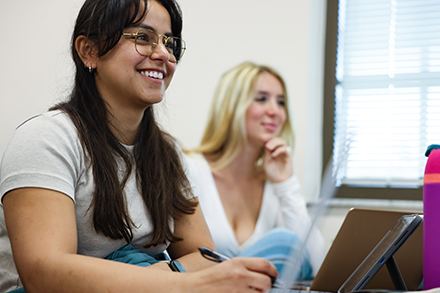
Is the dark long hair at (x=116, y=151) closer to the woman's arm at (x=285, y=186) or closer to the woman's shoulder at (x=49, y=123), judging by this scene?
the woman's shoulder at (x=49, y=123)

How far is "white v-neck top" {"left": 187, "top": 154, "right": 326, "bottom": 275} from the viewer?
6.31ft

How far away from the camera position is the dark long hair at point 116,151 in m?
0.91

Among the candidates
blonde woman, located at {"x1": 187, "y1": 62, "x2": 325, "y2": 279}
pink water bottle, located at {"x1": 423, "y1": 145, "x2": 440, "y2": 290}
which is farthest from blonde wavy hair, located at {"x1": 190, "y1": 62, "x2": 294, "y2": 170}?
pink water bottle, located at {"x1": 423, "y1": 145, "x2": 440, "y2": 290}

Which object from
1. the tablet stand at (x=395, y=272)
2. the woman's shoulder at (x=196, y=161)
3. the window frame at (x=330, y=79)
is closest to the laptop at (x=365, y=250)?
the tablet stand at (x=395, y=272)

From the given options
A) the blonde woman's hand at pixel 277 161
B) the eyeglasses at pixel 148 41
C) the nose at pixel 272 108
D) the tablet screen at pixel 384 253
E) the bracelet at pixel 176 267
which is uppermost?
the eyeglasses at pixel 148 41

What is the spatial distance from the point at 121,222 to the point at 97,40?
1.40 feet

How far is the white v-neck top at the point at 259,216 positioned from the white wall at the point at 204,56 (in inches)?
16.8

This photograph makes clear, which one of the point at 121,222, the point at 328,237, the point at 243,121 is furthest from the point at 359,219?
the point at 328,237

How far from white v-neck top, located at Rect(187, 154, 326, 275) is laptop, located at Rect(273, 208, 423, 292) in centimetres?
96

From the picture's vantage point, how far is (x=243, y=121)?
2299 millimetres

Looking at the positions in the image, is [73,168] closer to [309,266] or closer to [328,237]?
[309,266]

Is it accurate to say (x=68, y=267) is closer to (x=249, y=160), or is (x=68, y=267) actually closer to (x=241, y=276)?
(x=241, y=276)

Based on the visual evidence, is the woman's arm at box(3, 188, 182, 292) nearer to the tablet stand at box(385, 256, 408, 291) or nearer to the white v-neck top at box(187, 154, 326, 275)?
Answer: the tablet stand at box(385, 256, 408, 291)

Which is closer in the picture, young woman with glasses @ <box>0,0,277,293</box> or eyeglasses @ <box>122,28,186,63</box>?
young woman with glasses @ <box>0,0,277,293</box>
